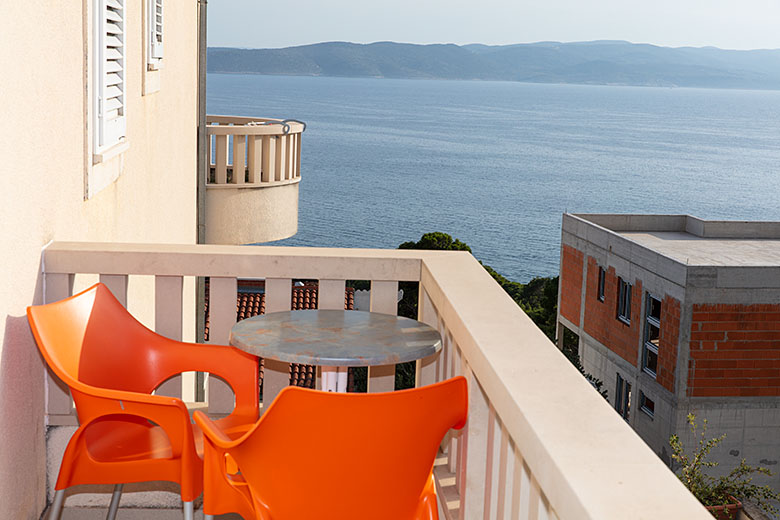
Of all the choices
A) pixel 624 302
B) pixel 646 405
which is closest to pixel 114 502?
pixel 646 405

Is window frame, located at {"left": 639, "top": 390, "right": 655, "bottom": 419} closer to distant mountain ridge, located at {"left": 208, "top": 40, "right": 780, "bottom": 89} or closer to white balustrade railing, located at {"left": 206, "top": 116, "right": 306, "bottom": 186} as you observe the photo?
white balustrade railing, located at {"left": 206, "top": 116, "right": 306, "bottom": 186}

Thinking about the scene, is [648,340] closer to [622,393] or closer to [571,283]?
[622,393]

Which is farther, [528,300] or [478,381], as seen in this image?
[528,300]

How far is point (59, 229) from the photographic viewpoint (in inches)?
119

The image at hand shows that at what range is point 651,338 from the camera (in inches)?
1093

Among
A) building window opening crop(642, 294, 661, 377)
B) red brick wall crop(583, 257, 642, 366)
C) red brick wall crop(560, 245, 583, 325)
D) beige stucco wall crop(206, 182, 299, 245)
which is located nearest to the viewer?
beige stucco wall crop(206, 182, 299, 245)

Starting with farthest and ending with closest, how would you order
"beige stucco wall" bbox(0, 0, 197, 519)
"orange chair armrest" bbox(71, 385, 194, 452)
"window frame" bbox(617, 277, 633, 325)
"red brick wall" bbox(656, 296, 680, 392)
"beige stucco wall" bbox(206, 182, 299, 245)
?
1. "window frame" bbox(617, 277, 633, 325)
2. "red brick wall" bbox(656, 296, 680, 392)
3. "beige stucco wall" bbox(206, 182, 299, 245)
4. "beige stucco wall" bbox(0, 0, 197, 519)
5. "orange chair armrest" bbox(71, 385, 194, 452)

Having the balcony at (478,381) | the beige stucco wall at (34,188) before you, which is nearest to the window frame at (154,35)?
the beige stucco wall at (34,188)

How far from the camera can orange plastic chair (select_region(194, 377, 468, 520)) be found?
1699 millimetres

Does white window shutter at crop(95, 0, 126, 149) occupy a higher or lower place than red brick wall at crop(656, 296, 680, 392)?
higher

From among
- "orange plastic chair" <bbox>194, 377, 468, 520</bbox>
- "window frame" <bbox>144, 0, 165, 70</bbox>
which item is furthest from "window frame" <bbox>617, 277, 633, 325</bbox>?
"orange plastic chair" <bbox>194, 377, 468, 520</bbox>

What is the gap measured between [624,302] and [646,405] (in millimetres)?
3423

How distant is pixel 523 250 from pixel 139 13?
58.1 m

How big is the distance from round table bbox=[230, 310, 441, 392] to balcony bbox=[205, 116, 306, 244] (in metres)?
7.24
